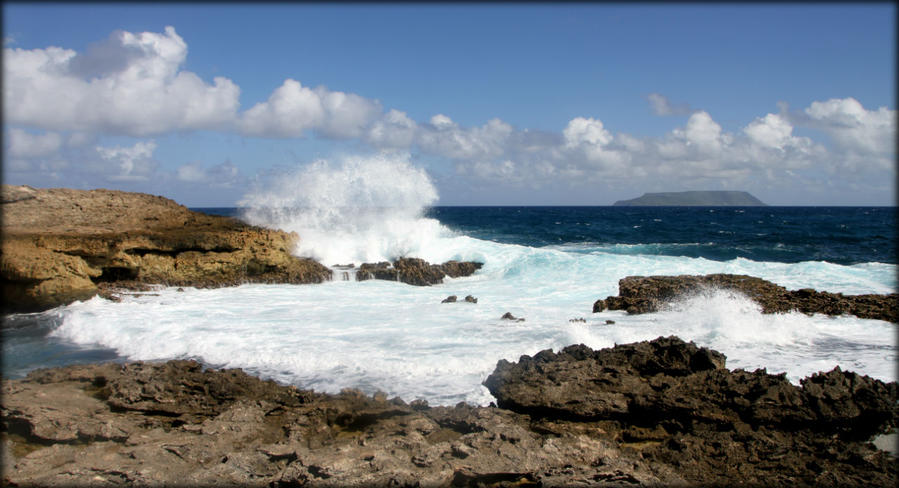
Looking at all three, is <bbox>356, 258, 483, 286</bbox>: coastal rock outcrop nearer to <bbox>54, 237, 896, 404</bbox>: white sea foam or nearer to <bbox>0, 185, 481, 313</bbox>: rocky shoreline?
<bbox>0, 185, 481, 313</bbox>: rocky shoreline

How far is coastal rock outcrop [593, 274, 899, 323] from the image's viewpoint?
9219mm

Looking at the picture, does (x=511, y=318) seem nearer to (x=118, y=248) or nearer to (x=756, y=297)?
(x=756, y=297)

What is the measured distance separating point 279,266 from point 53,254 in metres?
5.18

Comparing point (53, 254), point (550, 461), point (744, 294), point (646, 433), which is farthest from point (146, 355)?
point (744, 294)

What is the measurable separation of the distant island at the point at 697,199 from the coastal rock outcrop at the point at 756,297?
149 m

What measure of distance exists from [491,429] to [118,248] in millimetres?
11704

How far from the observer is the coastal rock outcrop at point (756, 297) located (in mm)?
9219

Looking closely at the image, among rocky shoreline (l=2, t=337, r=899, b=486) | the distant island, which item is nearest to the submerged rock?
rocky shoreline (l=2, t=337, r=899, b=486)

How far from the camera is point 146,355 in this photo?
7457 mm

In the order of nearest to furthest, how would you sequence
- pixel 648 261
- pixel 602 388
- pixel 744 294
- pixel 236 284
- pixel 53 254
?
pixel 602 388 < pixel 744 294 < pixel 53 254 < pixel 236 284 < pixel 648 261

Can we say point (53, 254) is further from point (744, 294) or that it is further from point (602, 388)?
point (744, 294)

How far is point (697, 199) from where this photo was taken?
160 meters

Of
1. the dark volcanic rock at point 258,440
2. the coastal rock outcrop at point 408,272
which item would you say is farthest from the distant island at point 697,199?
the dark volcanic rock at point 258,440

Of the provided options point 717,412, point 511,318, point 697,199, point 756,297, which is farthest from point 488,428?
point 697,199
